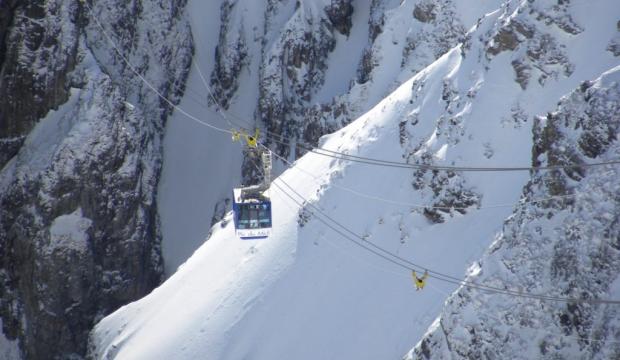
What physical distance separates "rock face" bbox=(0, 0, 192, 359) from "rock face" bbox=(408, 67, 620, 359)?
48.4 meters

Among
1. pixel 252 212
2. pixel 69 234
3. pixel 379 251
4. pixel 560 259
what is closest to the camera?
pixel 560 259

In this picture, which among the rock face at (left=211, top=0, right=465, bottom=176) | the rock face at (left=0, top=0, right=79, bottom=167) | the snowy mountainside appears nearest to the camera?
the rock face at (left=211, top=0, right=465, bottom=176)

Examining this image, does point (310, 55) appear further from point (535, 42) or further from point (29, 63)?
Answer: point (535, 42)

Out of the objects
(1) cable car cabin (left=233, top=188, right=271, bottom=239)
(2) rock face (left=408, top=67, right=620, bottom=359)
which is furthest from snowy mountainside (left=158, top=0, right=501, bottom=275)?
(2) rock face (left=408, top=67, right=620, bottom=359)

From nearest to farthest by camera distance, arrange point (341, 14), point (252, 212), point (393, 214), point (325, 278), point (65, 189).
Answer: point (252, 212) < point (393, 214) < point (325, 278) < point (65, 189) < point (341, 14)

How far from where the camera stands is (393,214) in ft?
135

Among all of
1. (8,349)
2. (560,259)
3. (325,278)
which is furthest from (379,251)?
(8,349)

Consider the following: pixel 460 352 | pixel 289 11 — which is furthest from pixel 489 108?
pixel 289 11

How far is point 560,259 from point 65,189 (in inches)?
2119

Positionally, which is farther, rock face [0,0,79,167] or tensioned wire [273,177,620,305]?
rock face [0,0,79,167]

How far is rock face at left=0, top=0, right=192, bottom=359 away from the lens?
220ft

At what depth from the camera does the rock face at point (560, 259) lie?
2169cm

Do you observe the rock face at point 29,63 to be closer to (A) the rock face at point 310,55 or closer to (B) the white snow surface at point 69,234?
(B) the white snow surface at point 69,234

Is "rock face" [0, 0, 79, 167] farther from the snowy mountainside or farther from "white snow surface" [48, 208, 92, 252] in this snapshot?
the snowy mountainside
